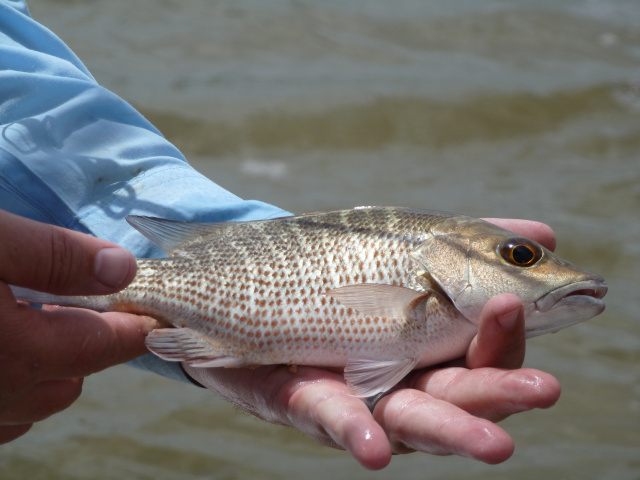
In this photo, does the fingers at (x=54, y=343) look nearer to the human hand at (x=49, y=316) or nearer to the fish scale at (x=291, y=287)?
the human hand at (x=49, y=316)

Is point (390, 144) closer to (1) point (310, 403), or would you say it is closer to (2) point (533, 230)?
(2) point (533, 230)

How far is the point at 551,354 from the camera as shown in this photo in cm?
564

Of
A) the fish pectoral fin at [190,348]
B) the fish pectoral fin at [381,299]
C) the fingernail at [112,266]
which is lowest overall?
the fish pectoral fin at [190,348]

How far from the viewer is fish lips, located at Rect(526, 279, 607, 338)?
2.50m

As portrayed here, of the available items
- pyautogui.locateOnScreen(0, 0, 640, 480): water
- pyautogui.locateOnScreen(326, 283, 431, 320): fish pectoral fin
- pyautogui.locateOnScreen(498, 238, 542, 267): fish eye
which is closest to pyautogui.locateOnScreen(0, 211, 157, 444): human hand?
pyautogui.locateOnScreen(326, 283, 431, 320): fish pectoral fin

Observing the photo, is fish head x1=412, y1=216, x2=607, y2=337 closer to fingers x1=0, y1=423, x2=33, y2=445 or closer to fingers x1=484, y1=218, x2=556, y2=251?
fingers x1=484, y1=218, x2=556, y2=251

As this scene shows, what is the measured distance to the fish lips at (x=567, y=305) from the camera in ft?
8.20

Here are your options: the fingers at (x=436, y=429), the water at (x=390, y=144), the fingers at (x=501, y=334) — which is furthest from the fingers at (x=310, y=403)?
the water at (x=390, y=144)

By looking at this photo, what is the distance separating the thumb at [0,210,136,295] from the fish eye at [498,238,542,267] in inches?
49.6

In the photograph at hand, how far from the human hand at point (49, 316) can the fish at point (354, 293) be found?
0.25 m

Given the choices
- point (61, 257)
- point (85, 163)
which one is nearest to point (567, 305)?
point (61, 257)

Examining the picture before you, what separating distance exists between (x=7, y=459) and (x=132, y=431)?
75 cm

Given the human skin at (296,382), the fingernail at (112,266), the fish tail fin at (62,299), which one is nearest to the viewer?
the human skin at (296,382)

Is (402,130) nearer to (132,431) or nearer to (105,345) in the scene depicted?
(132,431)
